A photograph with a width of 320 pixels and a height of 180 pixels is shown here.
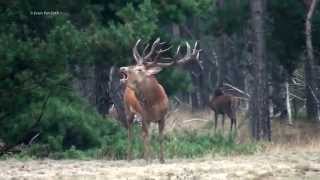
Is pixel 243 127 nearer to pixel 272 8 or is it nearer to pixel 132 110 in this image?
pixel 272 8

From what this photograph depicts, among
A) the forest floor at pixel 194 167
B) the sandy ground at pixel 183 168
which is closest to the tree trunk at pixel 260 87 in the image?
the forest floor at pixel 194 167

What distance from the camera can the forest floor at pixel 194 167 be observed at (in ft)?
44.3

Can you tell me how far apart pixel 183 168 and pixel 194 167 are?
0.71ft

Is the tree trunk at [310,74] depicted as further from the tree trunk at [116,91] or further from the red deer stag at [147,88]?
the red deer stag at [147,88]

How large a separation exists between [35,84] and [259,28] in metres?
13.2

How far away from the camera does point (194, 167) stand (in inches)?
571

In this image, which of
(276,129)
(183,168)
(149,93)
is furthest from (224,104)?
(183,168)

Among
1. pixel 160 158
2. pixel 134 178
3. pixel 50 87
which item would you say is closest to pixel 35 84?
pixel 50 87

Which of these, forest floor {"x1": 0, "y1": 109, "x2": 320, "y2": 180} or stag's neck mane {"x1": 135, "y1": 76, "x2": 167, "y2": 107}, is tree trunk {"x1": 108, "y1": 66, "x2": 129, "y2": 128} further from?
forest floor {"x1": 0, "y1": 109, "x2": 320, "y2": 180}

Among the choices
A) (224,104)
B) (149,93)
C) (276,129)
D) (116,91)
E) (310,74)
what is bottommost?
(276,129)

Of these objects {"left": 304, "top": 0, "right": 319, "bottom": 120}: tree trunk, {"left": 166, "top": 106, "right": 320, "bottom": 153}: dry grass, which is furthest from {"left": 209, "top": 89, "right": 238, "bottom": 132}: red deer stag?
{"left": 304, "top": 0, "right": 319, "bottom": 120}: tree trunk

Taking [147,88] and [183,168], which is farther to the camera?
[147,88]

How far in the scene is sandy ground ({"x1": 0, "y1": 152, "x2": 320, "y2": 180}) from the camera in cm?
1347

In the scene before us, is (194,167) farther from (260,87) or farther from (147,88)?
(260,87)
